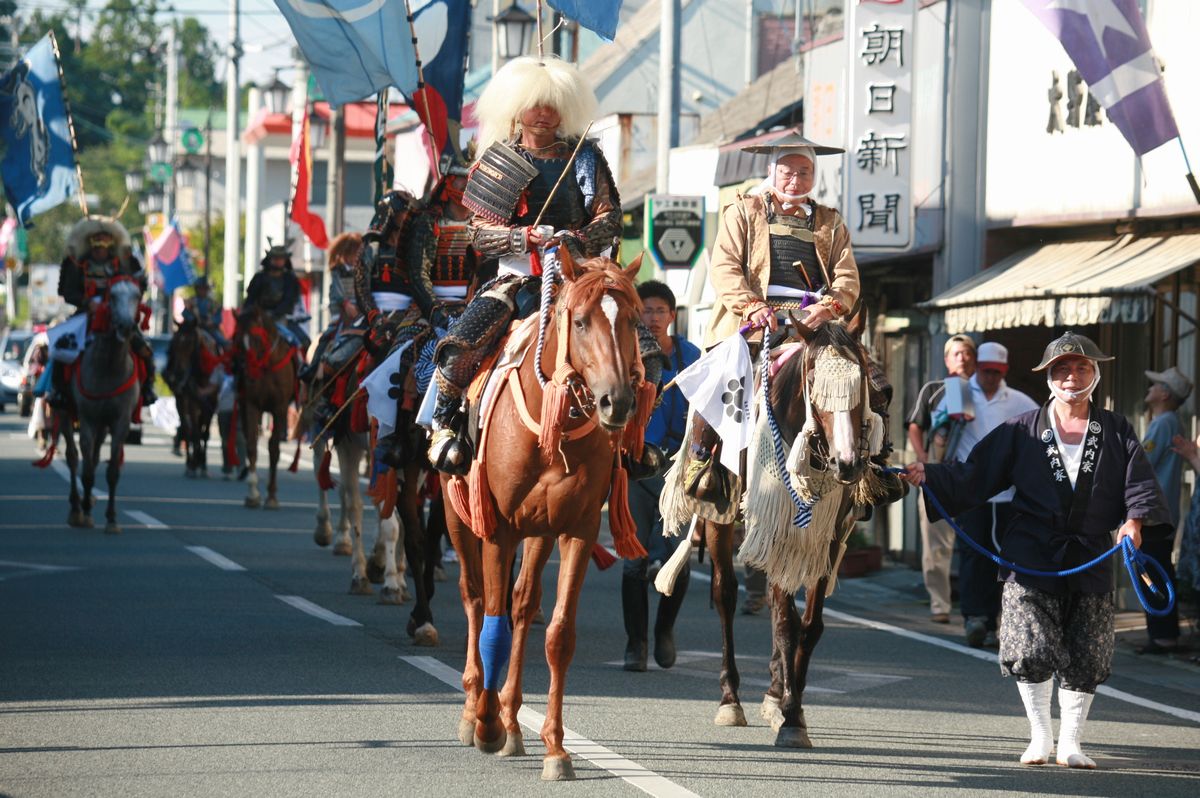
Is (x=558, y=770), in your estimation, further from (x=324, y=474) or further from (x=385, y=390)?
(x=324, y=474)

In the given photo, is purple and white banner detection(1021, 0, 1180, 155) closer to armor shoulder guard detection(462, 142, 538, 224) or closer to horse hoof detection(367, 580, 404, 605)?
armor shoulder guard detection(462, 142, 538, 224)

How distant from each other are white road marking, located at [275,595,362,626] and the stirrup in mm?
3953

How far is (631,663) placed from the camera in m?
11.5

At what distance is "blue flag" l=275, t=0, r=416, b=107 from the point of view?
49.6 ft

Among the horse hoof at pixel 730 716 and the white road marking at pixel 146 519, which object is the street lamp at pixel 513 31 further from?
the horse hoof at pixel 730 716

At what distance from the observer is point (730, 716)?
9.88 meters

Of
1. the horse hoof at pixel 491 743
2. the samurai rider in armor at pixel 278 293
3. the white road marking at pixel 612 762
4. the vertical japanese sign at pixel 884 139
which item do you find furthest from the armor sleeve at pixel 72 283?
the horse hoof at pixel 491 743

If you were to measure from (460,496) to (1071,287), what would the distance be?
6992 millimetres

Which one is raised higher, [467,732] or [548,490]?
[548,490]

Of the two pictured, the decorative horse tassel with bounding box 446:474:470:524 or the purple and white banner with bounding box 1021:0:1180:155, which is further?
the purple and white banner with bounding box 1021:0:1180:155

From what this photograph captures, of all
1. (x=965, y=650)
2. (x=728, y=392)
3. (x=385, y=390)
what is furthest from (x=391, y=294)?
(x=728, y=392)

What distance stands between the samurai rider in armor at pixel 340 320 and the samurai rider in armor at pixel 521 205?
560 centimetres

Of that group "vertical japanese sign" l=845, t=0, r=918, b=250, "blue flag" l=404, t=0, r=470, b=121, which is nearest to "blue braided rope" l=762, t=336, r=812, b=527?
"blue flag" l=404, t=0, r=470, b=121

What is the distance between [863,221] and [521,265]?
964 centimetres
